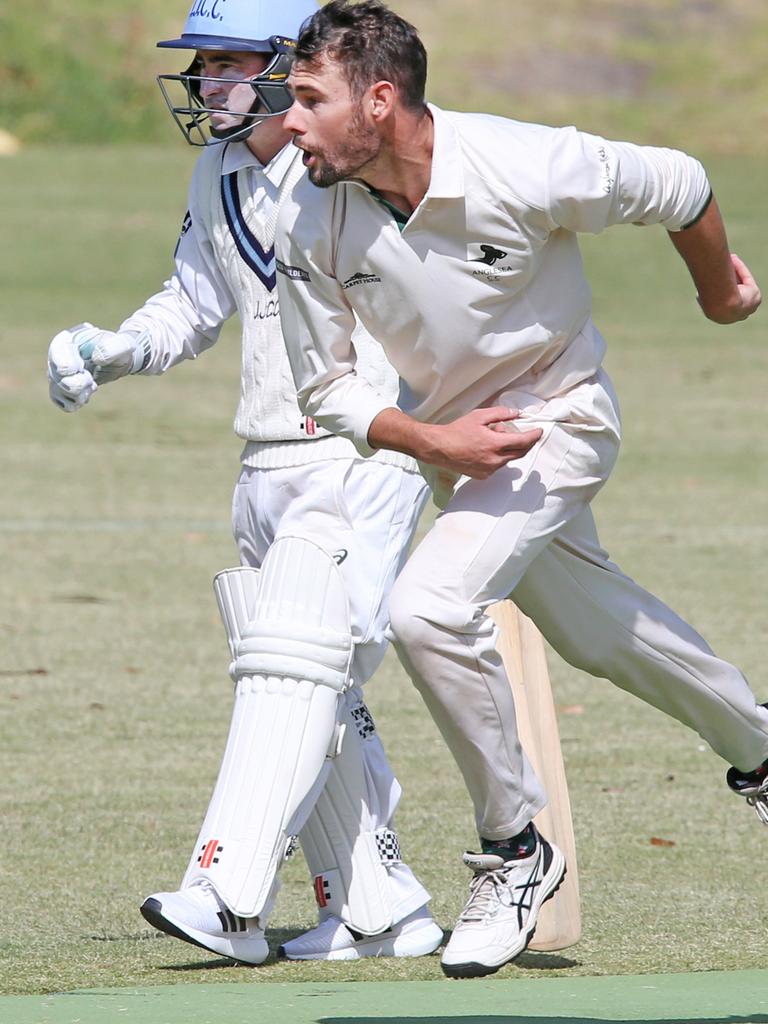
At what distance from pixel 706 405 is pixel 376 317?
10990 millimetres

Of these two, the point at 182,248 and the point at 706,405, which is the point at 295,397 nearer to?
the point at 182,248

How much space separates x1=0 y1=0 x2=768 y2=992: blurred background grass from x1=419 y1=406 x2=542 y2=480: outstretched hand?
3.90ft

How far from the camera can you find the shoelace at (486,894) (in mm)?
4035

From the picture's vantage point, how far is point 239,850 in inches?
171

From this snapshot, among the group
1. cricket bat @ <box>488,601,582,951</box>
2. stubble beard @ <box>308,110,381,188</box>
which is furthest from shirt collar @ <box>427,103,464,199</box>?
cricket bat @ <box>488,601,582,951</box>

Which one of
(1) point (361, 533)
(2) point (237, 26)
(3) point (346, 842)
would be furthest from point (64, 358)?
(3) point (346, 842)

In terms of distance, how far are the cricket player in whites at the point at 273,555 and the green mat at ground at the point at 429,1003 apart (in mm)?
288

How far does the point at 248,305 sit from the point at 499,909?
156cm

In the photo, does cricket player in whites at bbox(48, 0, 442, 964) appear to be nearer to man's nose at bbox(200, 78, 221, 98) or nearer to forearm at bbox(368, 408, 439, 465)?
man's nose at bbox(200, 78, 221, 98)

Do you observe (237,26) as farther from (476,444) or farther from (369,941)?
(369,941)

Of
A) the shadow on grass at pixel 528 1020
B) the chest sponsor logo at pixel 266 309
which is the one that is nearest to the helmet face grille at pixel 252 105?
the chest sponsor logo at pixel 266 309

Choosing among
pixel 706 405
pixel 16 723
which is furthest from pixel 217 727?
pixel 706 405

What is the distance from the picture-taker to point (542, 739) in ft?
15.4

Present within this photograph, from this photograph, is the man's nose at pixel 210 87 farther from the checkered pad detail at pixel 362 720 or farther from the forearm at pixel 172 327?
the checkered pad detail at pixel 362 720
